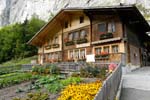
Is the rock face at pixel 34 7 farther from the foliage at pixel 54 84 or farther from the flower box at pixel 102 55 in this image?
the foliage at pixel 54 84

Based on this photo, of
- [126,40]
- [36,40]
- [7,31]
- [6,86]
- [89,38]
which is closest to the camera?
[6,86]

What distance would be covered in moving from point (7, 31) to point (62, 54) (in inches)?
937

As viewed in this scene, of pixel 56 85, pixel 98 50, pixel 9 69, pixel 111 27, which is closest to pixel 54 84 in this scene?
pixel 56 85

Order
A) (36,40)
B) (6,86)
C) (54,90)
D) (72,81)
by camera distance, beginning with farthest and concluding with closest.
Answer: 1. (36,40)
2. (6,86)
3. (72,81)
4. (54,90)

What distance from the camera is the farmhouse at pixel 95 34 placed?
23375mm

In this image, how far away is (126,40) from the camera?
77.1ft

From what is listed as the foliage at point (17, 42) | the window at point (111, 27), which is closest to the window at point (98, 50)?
the window at point (111, 27)

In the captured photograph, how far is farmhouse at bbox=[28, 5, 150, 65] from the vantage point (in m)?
23.4

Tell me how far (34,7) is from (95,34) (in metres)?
69.5

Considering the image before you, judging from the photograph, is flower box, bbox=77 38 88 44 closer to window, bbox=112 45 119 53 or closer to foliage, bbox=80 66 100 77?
window, bbox=112 45 119 53

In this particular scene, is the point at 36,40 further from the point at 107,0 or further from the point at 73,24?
the point at 107,0

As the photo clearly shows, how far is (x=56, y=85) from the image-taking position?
13781mm


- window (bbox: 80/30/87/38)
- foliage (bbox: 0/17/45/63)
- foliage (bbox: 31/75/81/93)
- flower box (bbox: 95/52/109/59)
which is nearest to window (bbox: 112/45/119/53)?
flower box (bbox: 95/52/109/59)

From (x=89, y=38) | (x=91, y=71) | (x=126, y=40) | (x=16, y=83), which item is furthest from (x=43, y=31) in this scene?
(x=91, y=71)
